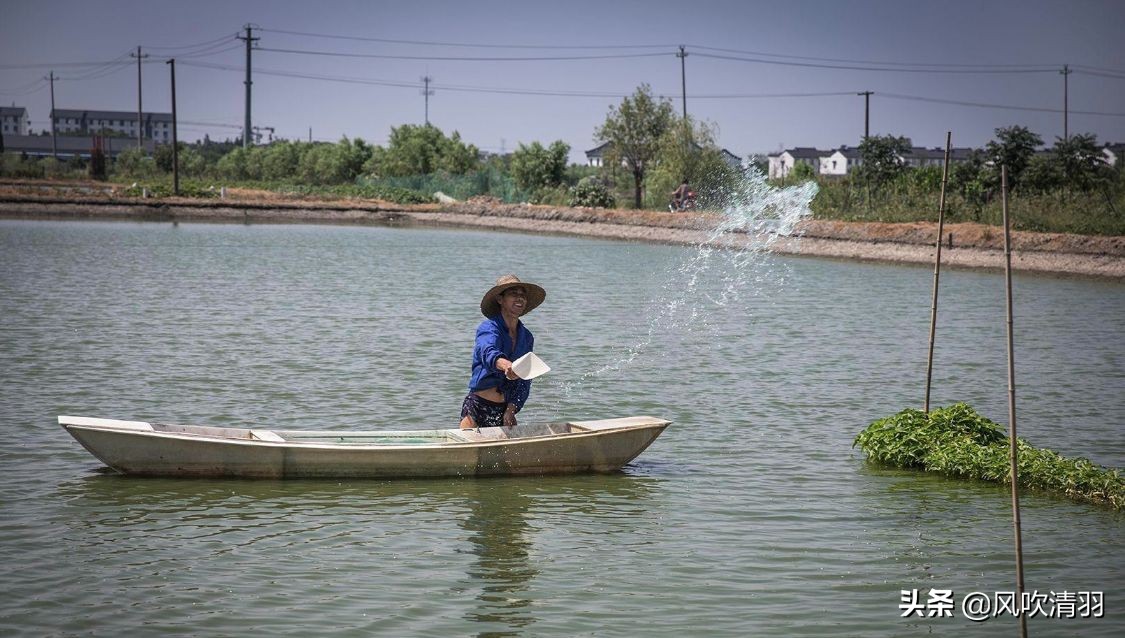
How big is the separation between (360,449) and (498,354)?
137cm

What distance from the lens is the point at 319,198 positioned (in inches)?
2579

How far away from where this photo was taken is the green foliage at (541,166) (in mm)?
69875

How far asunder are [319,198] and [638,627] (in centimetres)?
6028

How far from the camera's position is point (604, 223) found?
52219 mm

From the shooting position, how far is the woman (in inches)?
382

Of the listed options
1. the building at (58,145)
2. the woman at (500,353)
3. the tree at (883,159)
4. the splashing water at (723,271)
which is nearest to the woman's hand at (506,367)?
the woman at (500,353)

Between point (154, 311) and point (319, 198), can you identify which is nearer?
point (154, 311)

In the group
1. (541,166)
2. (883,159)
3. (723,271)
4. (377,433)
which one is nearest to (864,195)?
(883,159)

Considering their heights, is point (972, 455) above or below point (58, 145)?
below

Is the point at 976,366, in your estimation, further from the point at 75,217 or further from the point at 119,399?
the point at 75,217

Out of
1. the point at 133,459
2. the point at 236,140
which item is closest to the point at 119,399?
the point at 133,459

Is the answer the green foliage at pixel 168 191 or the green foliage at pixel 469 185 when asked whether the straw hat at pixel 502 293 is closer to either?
the green foliage at pixel 168 191

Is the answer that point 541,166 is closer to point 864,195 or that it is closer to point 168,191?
point 168,191

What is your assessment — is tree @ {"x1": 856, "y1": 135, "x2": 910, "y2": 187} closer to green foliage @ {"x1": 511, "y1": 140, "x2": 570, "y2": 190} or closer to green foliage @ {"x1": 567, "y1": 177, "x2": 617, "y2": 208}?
green foliage @ {"x1": 567, "y1": 177, "x2": 617, "y2": 208}
